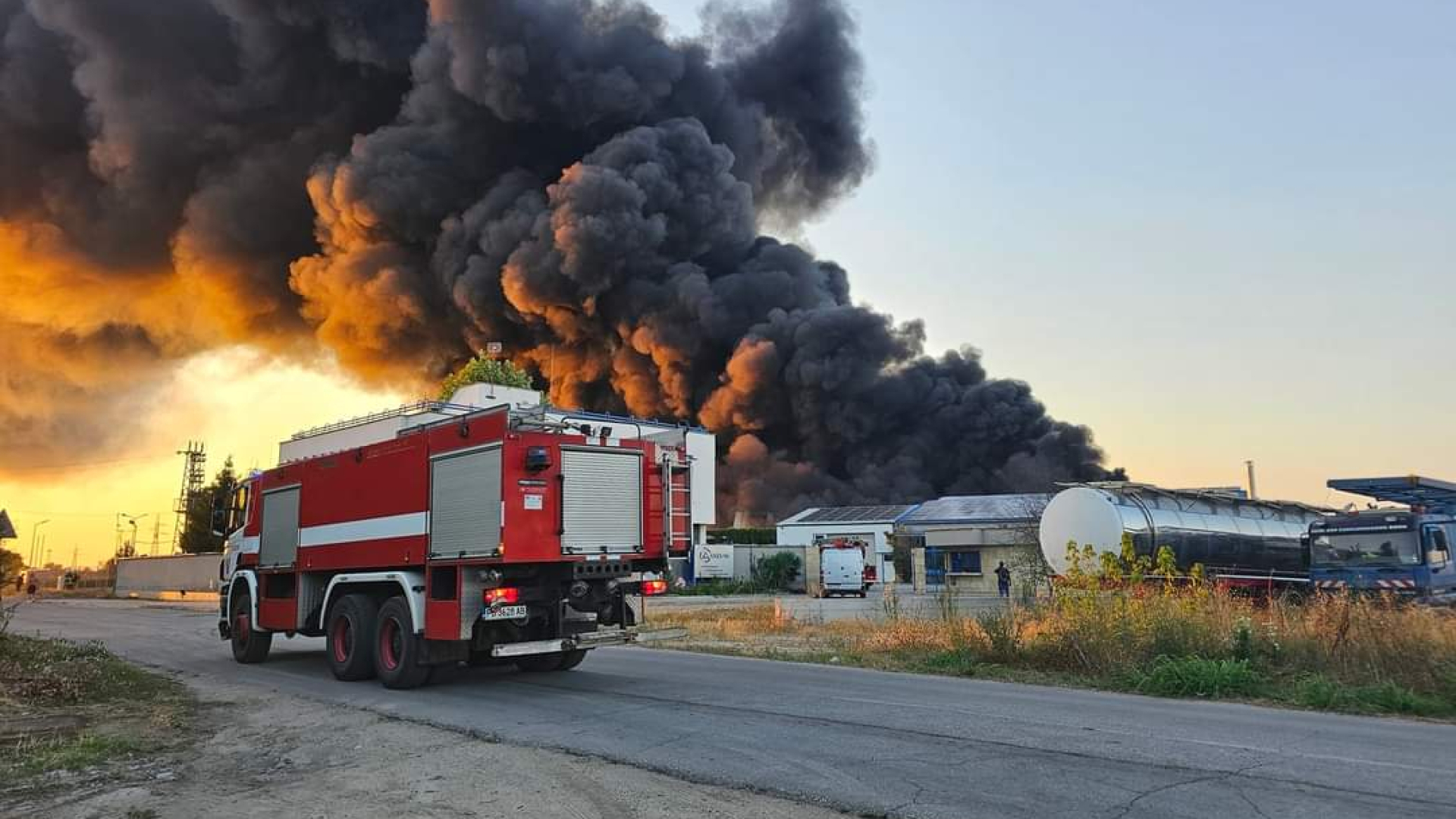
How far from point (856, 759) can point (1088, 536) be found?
47.5 feet

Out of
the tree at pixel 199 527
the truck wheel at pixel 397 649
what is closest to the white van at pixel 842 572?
the truck wheel at pixel 397 649

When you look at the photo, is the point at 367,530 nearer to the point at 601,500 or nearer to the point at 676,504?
the point at 601,500

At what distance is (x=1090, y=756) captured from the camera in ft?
21.4

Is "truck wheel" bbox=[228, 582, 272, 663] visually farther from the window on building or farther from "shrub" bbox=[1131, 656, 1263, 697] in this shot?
the window on building

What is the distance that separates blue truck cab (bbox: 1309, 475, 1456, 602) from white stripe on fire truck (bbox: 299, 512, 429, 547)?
14.0 m

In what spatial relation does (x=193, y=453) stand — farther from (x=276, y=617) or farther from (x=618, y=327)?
(x=276, y=617)

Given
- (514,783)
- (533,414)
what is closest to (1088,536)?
(533,414)

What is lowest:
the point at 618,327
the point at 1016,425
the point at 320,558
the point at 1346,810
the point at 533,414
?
the point at 1346,810

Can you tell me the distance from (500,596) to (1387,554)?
15491 mm

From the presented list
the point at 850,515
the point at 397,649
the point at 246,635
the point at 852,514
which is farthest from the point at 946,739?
the point at 852,514

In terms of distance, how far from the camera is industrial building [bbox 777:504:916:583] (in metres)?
51.2

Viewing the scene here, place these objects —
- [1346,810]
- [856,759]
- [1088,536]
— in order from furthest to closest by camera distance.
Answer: [1088,536] → [856,759] → [1346,810]

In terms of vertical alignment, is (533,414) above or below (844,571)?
above

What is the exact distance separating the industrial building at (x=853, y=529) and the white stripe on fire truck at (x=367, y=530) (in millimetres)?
38555
